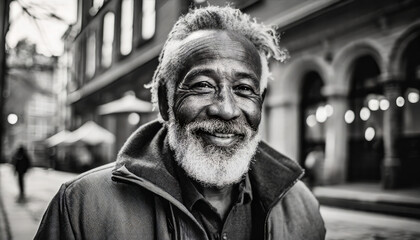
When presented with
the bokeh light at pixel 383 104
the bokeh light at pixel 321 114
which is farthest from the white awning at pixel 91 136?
the bokeh light at pixel 383 104

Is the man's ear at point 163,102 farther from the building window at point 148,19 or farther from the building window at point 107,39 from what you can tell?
the building window at point 107,39

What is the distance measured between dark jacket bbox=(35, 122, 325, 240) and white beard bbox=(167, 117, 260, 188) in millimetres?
72

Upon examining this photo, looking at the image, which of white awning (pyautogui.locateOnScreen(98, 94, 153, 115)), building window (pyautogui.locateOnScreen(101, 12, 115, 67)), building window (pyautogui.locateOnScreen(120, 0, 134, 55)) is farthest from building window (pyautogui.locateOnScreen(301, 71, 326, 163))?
building window (pyautogui.locateOnScreen(101, 12, 115, 67))

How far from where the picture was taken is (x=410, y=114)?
35.1ft

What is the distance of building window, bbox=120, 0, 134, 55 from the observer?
21.3 meters

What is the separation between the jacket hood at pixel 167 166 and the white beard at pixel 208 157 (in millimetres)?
68

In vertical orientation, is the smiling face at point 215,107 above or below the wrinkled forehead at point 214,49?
below

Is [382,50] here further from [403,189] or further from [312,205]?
[312,205]

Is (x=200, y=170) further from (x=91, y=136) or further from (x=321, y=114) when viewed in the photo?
(x=91, y=136)

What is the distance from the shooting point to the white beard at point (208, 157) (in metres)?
1.77

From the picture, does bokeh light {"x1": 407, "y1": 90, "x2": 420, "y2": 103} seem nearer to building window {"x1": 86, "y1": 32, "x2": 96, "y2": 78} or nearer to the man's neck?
the man's neck

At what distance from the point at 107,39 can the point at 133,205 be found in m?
24.4

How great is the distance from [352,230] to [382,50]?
5.15 meters

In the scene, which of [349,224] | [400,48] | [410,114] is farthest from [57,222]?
[410,114]
